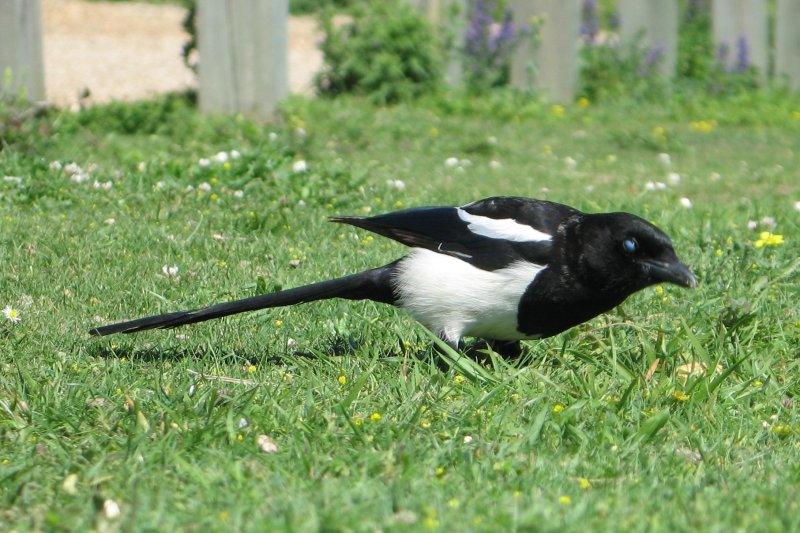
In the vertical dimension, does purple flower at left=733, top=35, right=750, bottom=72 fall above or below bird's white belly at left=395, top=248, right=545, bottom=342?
below

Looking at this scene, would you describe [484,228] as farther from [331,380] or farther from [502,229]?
[331,380]

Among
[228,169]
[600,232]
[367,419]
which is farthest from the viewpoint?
[228,169]

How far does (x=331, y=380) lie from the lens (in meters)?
3.88

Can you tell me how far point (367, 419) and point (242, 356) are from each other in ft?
2.64

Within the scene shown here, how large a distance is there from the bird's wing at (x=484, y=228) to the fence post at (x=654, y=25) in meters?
8.32

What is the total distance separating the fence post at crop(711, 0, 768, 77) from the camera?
42.0 feet

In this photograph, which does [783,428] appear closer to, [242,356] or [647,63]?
[242,356]

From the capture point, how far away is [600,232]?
3820 millimetres

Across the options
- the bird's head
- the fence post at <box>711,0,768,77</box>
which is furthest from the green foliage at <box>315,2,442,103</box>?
the bird's head

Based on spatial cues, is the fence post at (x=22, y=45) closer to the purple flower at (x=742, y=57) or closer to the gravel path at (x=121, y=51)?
the gravel path at (x=121, y=51)

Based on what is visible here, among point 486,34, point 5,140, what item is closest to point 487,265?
point 5,140

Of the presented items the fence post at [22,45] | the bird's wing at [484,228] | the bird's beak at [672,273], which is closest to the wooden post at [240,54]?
the fence post at [22,45]

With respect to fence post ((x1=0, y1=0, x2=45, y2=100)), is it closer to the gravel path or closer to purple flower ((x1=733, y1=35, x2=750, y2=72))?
the gravel path

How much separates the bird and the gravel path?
6716 mm
